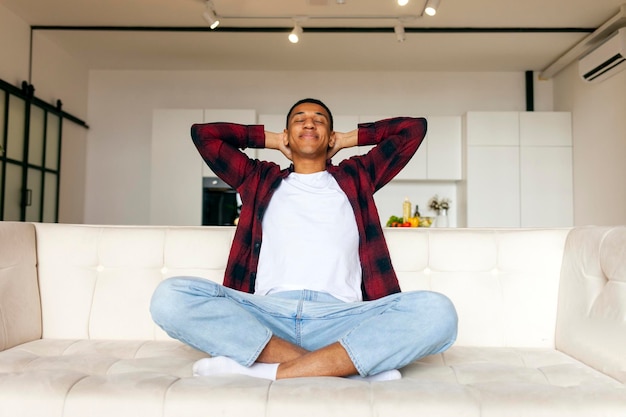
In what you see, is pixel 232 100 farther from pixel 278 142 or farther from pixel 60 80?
pixel 278 142

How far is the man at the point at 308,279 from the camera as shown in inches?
51.1

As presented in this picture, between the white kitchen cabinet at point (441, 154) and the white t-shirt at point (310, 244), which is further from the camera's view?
the white kitchen cabinet at point (441, 154)

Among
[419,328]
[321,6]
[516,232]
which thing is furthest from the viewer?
[321,6]

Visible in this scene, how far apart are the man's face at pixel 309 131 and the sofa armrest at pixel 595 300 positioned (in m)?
0.93

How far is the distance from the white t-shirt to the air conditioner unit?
3.79 meters

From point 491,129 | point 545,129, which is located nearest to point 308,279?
point 491,129

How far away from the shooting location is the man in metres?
1.30

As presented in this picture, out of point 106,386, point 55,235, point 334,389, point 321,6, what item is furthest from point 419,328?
point 321,6

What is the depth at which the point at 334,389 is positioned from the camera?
3.67 ft

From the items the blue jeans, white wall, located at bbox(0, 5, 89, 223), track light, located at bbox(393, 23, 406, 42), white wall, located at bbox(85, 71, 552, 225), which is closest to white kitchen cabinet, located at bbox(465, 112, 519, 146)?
white wall, located at bbox(85, 71, 552, 225)

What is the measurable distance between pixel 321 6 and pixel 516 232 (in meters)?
3.27

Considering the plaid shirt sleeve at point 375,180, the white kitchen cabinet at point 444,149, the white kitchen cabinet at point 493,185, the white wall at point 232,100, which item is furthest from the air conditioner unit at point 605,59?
the plaid shirt sleeve at point 375,180

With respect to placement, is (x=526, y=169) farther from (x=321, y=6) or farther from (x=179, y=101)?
(x=179, y=101)

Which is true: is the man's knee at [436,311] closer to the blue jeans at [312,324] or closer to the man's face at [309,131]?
the blue jeans at [312,324]
